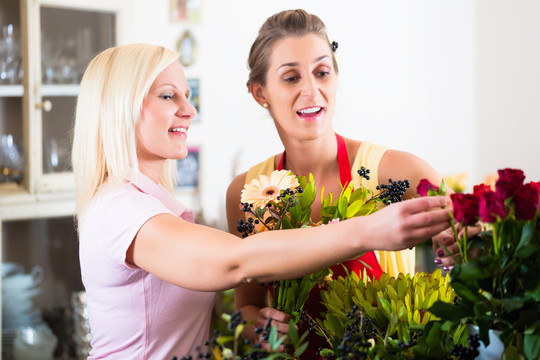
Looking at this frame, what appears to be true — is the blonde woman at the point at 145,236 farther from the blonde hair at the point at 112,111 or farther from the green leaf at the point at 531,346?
the green leaf at the point at 531,346

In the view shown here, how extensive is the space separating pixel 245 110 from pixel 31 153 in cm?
135

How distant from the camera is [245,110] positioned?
354 centimetres

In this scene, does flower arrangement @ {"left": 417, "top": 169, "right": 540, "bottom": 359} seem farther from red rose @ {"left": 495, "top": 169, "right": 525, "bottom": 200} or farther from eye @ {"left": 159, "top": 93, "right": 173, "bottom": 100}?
eye @ {"left": 159, "top": 93, "right": 173, "bottom": 100}

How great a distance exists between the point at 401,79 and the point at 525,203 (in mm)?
3480

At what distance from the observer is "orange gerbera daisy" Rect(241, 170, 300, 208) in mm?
1080

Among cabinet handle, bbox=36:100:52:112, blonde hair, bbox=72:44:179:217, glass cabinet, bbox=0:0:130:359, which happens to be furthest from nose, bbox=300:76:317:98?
cabinet handle, bbox=36:100:52:112

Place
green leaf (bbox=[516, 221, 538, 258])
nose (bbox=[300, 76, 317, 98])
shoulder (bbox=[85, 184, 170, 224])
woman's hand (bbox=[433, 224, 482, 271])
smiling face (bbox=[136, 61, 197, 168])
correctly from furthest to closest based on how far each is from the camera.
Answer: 1. nose (bbox=[300, 76, 317, 98])
2. smiling face (bbox=[136, 61, 197, 168])
3. shoulder (bbox=[85, 184, 170, 224])
4. woman's hand (bbox=[433, 224, 482, 271])
5. green leaf (bbox=[516, 221, 538, 258])

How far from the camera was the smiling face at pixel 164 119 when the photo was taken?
1.17 metres

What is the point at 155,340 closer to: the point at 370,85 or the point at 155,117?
the point at 155,117

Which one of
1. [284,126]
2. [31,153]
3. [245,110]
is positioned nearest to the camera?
[284,126]

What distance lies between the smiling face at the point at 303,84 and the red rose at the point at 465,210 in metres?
0.66

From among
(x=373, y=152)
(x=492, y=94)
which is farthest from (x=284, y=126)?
(x=492, y=94)

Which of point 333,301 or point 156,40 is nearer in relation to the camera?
point 333,301

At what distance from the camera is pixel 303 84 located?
1.44 m
